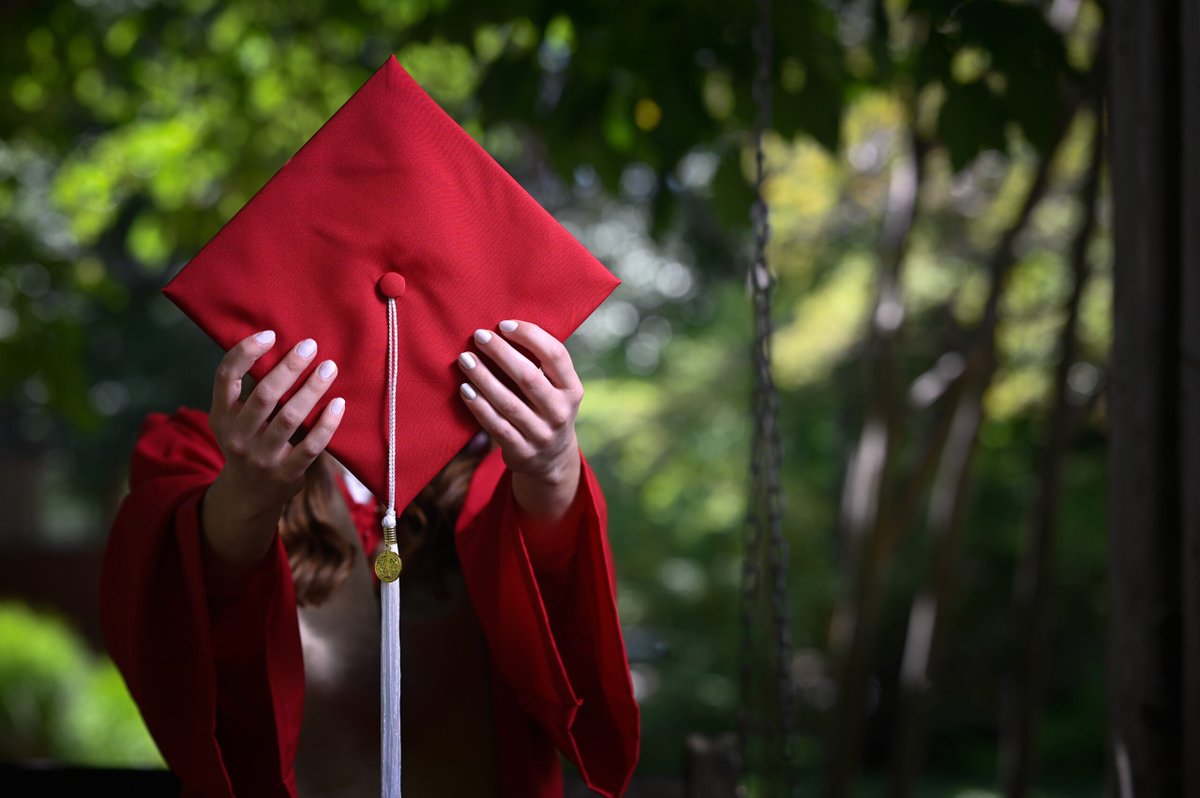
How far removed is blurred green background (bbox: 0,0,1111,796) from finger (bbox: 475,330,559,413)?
779 millimetres

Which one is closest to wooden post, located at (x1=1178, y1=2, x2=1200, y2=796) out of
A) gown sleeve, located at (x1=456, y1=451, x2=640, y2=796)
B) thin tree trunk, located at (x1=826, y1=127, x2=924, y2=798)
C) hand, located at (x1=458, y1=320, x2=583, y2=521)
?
gown sleeve, located at (x1=456, y1=451, x2=640, y2=796)

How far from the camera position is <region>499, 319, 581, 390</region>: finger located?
1001mm

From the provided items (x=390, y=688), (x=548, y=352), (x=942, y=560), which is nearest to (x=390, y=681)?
(x=390, y=688)

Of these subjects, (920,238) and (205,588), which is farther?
(920,238)

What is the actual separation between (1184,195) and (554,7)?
1.13 meters

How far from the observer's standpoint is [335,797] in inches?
48.5

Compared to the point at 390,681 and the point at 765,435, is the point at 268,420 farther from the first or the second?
A: the point at 765,435

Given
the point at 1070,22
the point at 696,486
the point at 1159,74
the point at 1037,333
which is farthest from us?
the point at 696,486

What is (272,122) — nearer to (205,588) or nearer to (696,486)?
(205,588)

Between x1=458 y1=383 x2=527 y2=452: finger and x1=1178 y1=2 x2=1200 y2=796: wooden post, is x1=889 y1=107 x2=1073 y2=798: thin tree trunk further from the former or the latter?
x1=458 y1=383 x2=527 y2=452: finger

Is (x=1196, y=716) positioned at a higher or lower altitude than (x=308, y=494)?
lower

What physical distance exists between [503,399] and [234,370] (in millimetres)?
240

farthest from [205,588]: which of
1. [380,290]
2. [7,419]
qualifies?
[7,419]

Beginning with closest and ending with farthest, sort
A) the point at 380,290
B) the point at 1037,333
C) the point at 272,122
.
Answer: the point at 380,290 → the point at 272,122 → the point at 1037,333
